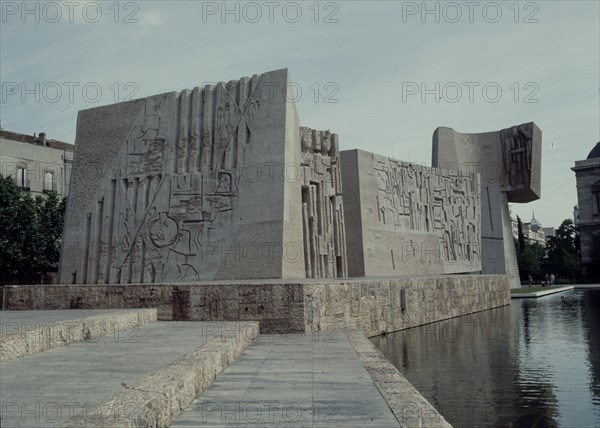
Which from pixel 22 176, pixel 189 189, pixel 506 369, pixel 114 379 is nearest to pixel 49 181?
pixel 22 176

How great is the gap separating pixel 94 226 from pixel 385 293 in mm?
7213

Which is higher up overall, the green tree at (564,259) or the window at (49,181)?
the window at (49,181)

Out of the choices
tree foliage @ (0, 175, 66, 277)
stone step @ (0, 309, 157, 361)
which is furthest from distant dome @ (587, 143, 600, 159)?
stone step @ (0, 309, 157, 361)

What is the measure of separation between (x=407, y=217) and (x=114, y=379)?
55.2 feet

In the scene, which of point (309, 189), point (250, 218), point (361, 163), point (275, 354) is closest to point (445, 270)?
point (361, 163)

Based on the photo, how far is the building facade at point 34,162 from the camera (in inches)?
1009

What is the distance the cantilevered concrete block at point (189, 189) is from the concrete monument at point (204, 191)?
0.02m

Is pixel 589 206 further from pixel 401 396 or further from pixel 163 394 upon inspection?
pixel 163 394

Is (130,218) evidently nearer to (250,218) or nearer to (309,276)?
(250,218)

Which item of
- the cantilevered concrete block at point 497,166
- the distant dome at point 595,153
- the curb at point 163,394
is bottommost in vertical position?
the curb at point 163,394

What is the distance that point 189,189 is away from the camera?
1295 cm

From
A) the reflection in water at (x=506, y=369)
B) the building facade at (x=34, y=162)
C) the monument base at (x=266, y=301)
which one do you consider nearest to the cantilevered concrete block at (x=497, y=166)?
the reflection in water at (x=506, y=369)

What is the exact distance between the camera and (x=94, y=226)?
1386 centimetres

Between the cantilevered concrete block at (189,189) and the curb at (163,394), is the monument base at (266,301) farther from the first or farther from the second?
the curb at (163,394)
